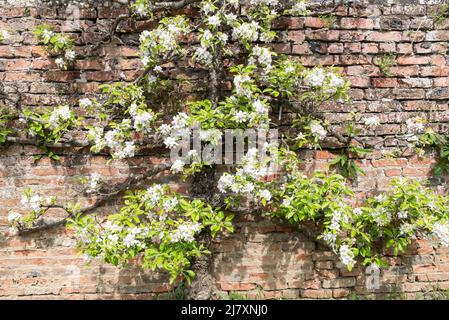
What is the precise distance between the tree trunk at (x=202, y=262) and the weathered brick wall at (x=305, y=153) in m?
0.14

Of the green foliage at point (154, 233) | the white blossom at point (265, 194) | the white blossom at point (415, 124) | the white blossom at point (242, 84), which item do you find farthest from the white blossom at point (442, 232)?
the white blossom at point (242, 84)

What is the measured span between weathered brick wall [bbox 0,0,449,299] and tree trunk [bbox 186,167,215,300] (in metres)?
0.14

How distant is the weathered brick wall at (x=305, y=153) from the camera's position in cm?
288

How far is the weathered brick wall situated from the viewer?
2.88 m

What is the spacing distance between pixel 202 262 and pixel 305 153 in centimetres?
115

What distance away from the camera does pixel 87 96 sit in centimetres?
290

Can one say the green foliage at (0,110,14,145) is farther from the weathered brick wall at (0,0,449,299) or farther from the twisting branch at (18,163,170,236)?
the twisting branch at (18,163,170,236)

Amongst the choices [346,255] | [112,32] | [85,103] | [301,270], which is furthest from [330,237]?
[112,32]

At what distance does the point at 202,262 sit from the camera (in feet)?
9.59

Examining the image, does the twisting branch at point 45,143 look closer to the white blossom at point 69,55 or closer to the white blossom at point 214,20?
the white blossom at point 69,55

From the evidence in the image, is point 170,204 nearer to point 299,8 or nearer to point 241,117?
point 241,117

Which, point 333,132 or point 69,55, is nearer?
point 69,55

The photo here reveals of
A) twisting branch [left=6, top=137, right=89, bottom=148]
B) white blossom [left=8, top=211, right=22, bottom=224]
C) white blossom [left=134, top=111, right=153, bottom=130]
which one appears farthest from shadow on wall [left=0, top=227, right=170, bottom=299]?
white blossom [left=134, top=111, right=153, bottom=130]

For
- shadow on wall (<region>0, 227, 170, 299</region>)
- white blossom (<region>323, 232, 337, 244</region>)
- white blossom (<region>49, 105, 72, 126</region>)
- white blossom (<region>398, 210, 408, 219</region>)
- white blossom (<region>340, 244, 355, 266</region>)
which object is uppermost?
white blossom (<region>49, 105, 72, 126</region>)
